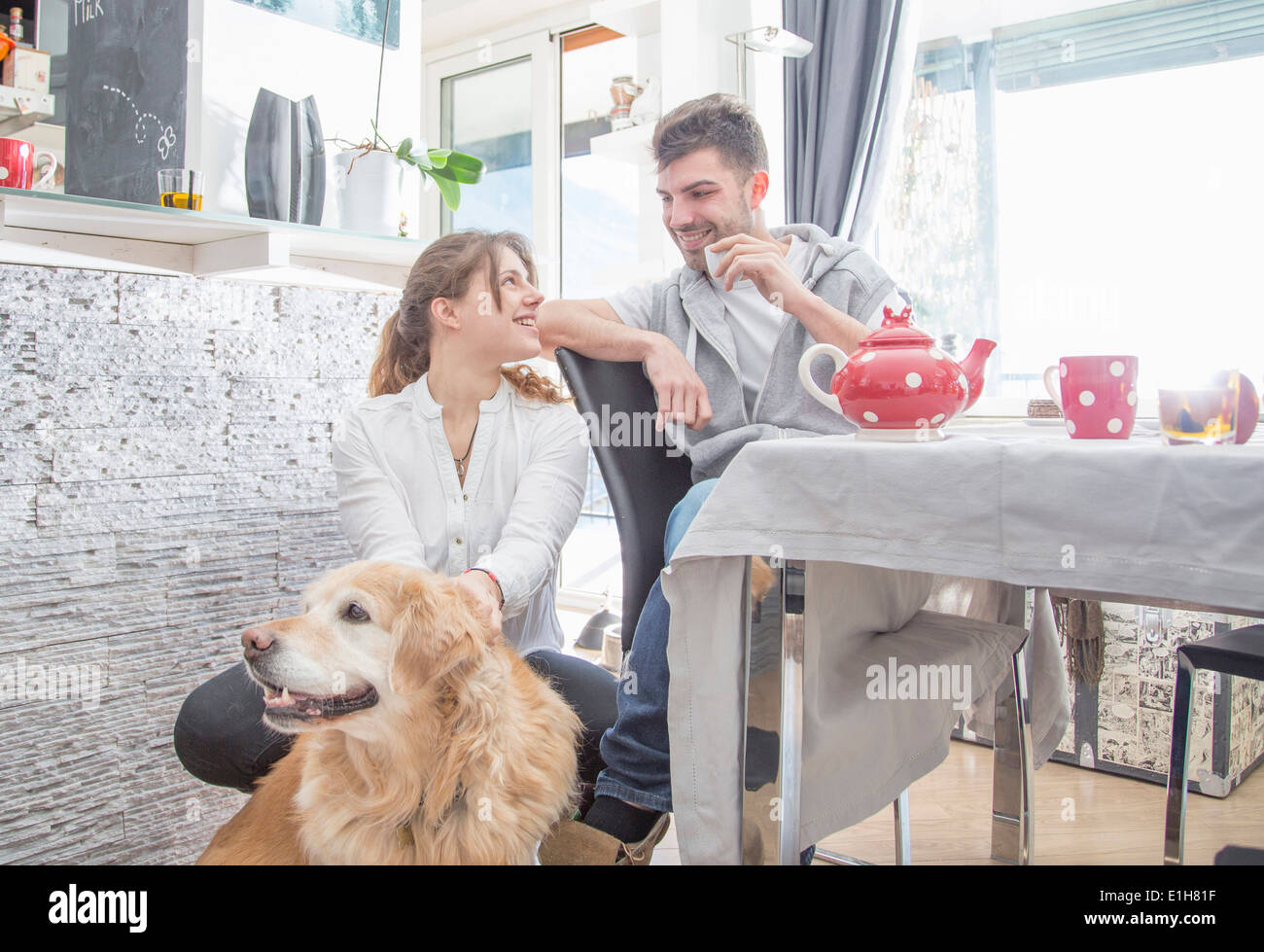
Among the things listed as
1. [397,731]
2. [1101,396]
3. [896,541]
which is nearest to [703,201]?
[1101,396]

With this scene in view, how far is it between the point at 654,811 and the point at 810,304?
844 millimetres

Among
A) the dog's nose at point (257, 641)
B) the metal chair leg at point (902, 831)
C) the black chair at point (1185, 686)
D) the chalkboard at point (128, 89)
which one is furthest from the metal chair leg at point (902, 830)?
the chalkboard at point (128, 89)

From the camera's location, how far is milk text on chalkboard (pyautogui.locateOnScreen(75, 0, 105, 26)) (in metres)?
1.51

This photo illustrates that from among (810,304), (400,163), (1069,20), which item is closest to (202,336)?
(400,163)

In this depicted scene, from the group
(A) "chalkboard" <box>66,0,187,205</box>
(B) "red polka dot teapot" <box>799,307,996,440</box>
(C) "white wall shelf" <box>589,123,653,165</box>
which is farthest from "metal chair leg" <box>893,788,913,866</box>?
(C) "white wall shelf" <box>589,123,653,165</box>

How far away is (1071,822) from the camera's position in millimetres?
1997

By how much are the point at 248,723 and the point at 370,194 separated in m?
0.98

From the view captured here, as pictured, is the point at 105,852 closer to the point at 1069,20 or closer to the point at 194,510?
the point at 194,510

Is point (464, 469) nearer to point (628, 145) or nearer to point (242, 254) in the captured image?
point (242, 254)

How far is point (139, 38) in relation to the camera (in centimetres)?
152

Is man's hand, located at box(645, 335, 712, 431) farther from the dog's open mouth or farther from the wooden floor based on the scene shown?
the wooden floor

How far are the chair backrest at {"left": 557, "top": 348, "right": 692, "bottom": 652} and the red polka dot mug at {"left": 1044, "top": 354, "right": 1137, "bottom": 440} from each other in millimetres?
633

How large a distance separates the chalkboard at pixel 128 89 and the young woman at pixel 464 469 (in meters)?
0.55

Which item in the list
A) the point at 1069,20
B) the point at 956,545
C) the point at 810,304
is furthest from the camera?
the point at 1069,20
